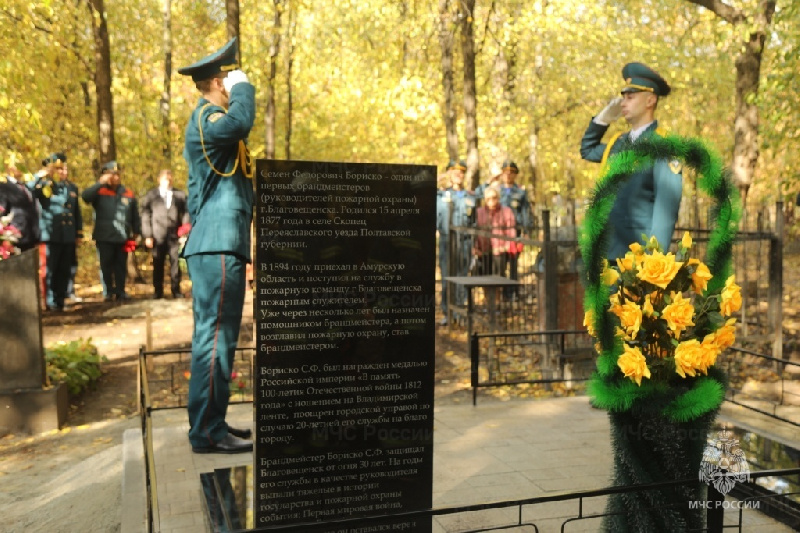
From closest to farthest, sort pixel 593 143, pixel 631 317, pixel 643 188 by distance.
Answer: pixel 631 317 → pixel 643 188 → pixel 593 143

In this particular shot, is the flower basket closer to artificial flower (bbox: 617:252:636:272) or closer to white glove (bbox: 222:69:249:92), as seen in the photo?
artificial flower (bbox: 617:252:636:272)

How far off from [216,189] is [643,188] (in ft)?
9.30

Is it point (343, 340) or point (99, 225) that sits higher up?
point (99, 225)

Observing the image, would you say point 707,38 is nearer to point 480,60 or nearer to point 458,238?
point 480,60

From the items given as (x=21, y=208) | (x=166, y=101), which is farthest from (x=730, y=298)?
(x=166, y=101)

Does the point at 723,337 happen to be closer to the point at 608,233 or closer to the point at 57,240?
the point at 608,233

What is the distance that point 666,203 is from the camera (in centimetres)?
554

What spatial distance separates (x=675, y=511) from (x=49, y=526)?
4.07m

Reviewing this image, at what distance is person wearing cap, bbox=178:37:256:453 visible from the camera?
586 centimetres

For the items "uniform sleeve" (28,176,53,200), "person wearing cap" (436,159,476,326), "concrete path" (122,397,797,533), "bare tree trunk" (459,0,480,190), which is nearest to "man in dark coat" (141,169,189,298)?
"uniform sleeve" (28,176,53,200)

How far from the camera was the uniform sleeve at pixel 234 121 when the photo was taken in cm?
567

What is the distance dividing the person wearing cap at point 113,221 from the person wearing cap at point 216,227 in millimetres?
11172

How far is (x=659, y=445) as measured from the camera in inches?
157

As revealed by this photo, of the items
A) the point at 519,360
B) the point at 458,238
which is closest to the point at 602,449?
the point at 519,360
